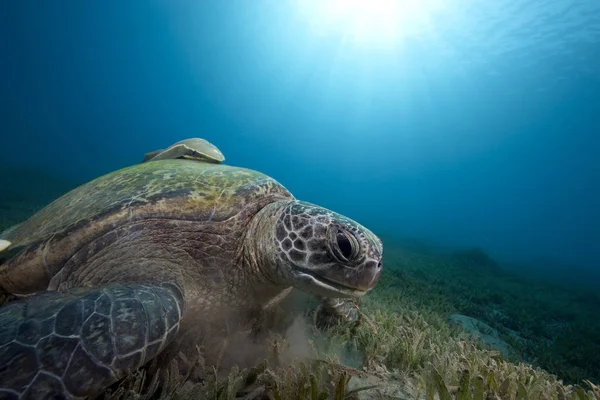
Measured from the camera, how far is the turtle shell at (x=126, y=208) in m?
2.02

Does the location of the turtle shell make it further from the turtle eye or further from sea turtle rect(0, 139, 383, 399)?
the turtle eye

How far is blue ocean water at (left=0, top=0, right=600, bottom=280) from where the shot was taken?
38844mm

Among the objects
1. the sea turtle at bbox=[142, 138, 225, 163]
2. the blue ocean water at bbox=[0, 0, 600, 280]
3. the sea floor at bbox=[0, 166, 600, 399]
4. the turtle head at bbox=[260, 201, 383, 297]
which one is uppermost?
the blue ocean water at bbox=[0, 0, 600, 280]

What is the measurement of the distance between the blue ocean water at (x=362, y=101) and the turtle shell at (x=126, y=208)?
114 feet

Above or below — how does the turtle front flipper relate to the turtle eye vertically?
below

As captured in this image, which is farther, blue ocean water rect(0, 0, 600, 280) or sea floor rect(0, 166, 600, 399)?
blue ocean water rect(0, 0, 600, 280)

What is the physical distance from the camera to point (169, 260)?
2.17 m

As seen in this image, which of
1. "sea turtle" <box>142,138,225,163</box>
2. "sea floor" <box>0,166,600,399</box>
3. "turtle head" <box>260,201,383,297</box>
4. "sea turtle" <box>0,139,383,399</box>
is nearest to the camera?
"sea turtle" <box>0,139,383,399</box>

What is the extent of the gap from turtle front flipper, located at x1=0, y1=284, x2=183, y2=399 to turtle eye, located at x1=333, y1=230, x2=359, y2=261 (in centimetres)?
110

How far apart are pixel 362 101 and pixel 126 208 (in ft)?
342

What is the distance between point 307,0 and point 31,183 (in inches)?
2052

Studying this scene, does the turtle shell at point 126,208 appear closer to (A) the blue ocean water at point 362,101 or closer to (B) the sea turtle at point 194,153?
(B) the sea turtle at point 194,153

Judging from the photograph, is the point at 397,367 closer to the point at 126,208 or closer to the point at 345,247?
the point at 345,247

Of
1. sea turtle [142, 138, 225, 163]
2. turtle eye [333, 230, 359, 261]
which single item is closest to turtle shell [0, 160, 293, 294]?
sea turtle [142, 138, 225, 163]
